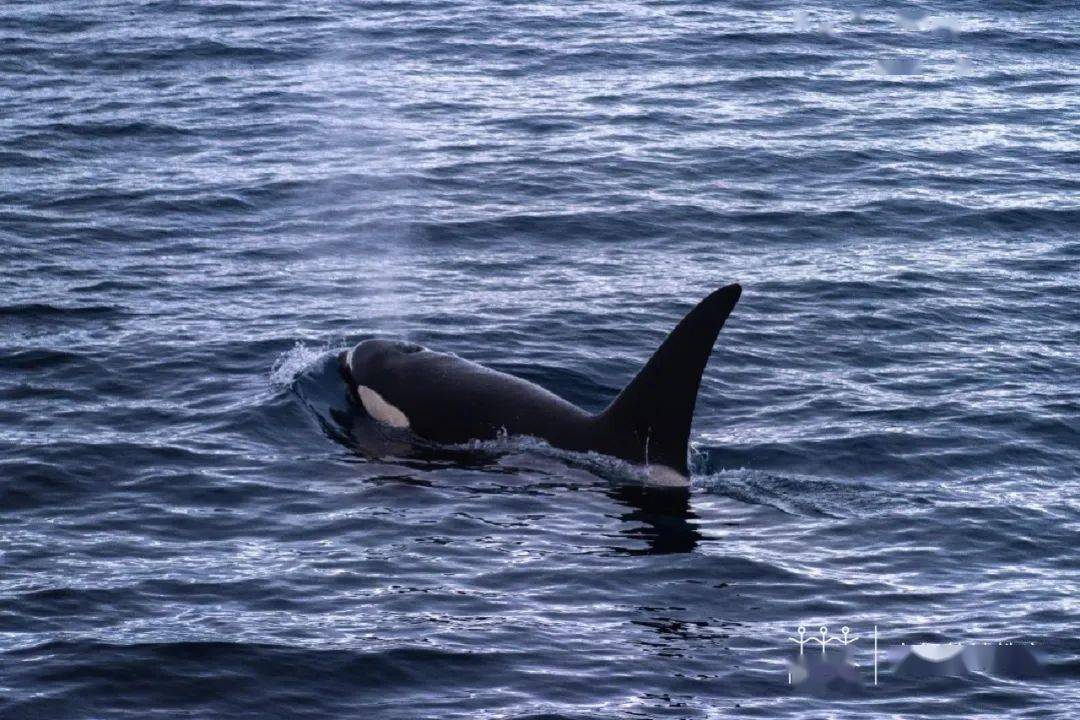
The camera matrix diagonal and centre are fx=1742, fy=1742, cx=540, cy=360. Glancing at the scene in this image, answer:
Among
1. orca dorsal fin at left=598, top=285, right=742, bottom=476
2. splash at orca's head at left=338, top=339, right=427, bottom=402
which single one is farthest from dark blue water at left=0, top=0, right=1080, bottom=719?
orca dorsal fin at left=598, top=285, right=742, bottom=476

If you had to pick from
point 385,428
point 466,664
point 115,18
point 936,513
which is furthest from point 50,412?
point 115,18

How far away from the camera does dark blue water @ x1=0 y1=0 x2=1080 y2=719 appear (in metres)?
12.5

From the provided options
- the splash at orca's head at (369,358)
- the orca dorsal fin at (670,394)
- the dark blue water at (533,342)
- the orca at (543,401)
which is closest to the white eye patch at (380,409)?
the orca at (543,401)

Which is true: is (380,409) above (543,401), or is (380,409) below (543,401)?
below

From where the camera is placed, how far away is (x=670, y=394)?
49.6 feet

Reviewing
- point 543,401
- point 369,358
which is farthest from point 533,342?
point 543,401

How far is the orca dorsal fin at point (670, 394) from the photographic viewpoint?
14.7 meters

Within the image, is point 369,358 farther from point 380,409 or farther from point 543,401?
point 543,401

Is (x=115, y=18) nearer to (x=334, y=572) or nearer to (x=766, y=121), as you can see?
(x=766, y=121)

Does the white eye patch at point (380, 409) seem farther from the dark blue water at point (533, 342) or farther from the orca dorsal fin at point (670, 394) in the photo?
the orca dorsal fin at point (670, 394)

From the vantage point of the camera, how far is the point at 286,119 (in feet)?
102

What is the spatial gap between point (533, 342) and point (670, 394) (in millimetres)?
5320

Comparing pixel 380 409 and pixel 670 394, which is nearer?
pixel 670 394

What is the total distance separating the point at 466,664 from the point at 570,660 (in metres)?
0.73
